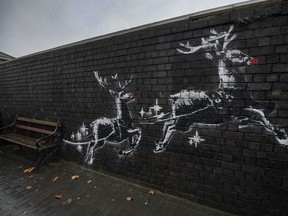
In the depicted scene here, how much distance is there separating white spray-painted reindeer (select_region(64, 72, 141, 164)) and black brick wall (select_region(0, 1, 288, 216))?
0.11 m

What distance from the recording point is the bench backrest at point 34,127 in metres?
5.34

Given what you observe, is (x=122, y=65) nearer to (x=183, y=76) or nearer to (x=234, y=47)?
(x=183, y=76)

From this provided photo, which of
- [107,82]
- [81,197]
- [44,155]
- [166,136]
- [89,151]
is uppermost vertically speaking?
[107,82]

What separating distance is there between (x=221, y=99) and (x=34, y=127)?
5246 mm

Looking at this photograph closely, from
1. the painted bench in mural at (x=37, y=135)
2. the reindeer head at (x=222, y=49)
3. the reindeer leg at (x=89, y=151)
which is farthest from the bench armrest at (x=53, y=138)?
the reindeer head at (x=222, y=49)

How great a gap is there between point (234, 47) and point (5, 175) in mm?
4905

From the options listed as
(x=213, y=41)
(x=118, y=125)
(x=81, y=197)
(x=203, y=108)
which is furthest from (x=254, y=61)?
(x=81, y=197)

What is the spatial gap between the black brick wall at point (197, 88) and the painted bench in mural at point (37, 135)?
0.42m

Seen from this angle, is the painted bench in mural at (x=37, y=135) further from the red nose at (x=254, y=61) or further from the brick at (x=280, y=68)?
the brick at (x=280, y=68)

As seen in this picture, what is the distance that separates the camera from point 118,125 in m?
4.13

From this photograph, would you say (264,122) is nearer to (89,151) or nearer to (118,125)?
(118,125)

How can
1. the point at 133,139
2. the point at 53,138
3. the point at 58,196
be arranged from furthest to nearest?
the point at 53,138 → the point at 133,139 → the point at 58,196

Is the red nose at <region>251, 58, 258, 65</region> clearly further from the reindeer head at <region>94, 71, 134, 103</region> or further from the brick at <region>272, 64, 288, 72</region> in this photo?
the reindeer head at <region>94, 71, 134, 103</region>

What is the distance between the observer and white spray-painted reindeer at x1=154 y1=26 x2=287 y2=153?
8.96 feet
